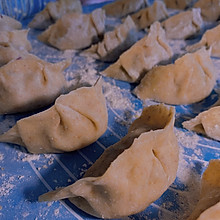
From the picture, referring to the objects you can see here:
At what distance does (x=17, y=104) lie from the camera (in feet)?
5.71

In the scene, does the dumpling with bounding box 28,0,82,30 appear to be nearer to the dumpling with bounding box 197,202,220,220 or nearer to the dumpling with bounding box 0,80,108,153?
the dumpling with bounding box 0,80,108,153

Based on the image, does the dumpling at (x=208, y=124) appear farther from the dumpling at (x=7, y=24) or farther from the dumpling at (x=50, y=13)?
the dumpling at (x=50, y=13)

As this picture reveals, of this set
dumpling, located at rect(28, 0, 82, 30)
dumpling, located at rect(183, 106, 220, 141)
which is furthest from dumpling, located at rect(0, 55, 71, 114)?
dumpling, located at rect(28, 0, 82, 30)

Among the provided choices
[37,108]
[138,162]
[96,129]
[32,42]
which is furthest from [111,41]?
[138,162]

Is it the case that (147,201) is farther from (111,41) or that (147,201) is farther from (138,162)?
(111,41)

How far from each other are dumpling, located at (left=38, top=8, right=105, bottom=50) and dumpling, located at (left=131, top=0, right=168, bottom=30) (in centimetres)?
45

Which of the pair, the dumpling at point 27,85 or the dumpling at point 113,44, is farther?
the dumpling at point 113,44

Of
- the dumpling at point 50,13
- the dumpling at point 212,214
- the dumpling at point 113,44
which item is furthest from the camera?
the dumpling at point 50,13

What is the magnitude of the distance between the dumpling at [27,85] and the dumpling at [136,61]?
0.42 metres

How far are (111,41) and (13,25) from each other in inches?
29.9

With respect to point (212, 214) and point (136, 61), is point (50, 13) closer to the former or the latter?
point (136, 61)

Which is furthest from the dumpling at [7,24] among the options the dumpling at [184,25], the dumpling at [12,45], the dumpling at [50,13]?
the dumpling at [184,25]

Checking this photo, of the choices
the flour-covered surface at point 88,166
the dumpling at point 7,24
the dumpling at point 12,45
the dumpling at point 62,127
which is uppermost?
the dumpling at point 7,24

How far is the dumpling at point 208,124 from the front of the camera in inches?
62.3
